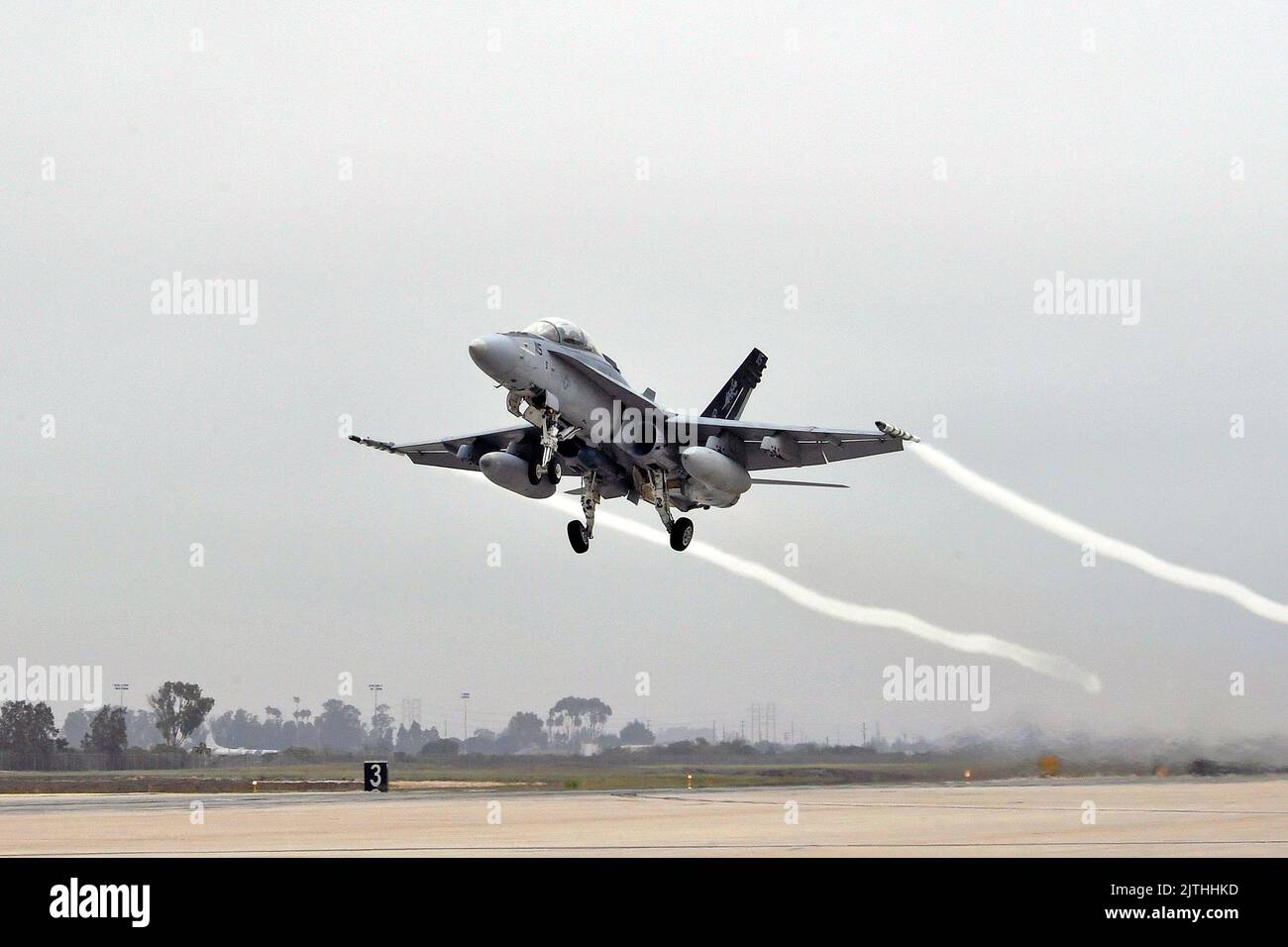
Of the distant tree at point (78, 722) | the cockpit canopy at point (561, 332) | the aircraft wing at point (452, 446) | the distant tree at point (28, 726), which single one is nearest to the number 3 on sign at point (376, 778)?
the aircraft wing at point (452, 446)

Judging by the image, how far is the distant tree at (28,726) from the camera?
102 metres

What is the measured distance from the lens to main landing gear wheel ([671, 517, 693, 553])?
39812 millimetres

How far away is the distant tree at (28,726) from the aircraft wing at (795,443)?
253ft

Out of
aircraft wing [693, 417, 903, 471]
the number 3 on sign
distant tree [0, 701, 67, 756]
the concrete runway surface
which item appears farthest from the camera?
distant tree [0, 701, 67, 756]

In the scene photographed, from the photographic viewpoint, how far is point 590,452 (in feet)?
123

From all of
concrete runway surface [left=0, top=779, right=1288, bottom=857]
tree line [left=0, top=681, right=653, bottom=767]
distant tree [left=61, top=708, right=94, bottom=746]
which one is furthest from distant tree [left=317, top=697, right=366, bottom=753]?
concrete runway surface [left=0, top=779, right=1288, bottom=857]

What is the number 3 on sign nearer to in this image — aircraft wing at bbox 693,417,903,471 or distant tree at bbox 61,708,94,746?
aircraft wing at bbox 693,417,903,471

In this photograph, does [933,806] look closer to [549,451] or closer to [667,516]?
[667,516]

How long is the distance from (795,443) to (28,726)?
8283cm

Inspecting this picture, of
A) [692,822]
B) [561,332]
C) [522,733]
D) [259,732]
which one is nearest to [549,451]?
[561,332]

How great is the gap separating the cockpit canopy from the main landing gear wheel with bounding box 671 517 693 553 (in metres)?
6.59
